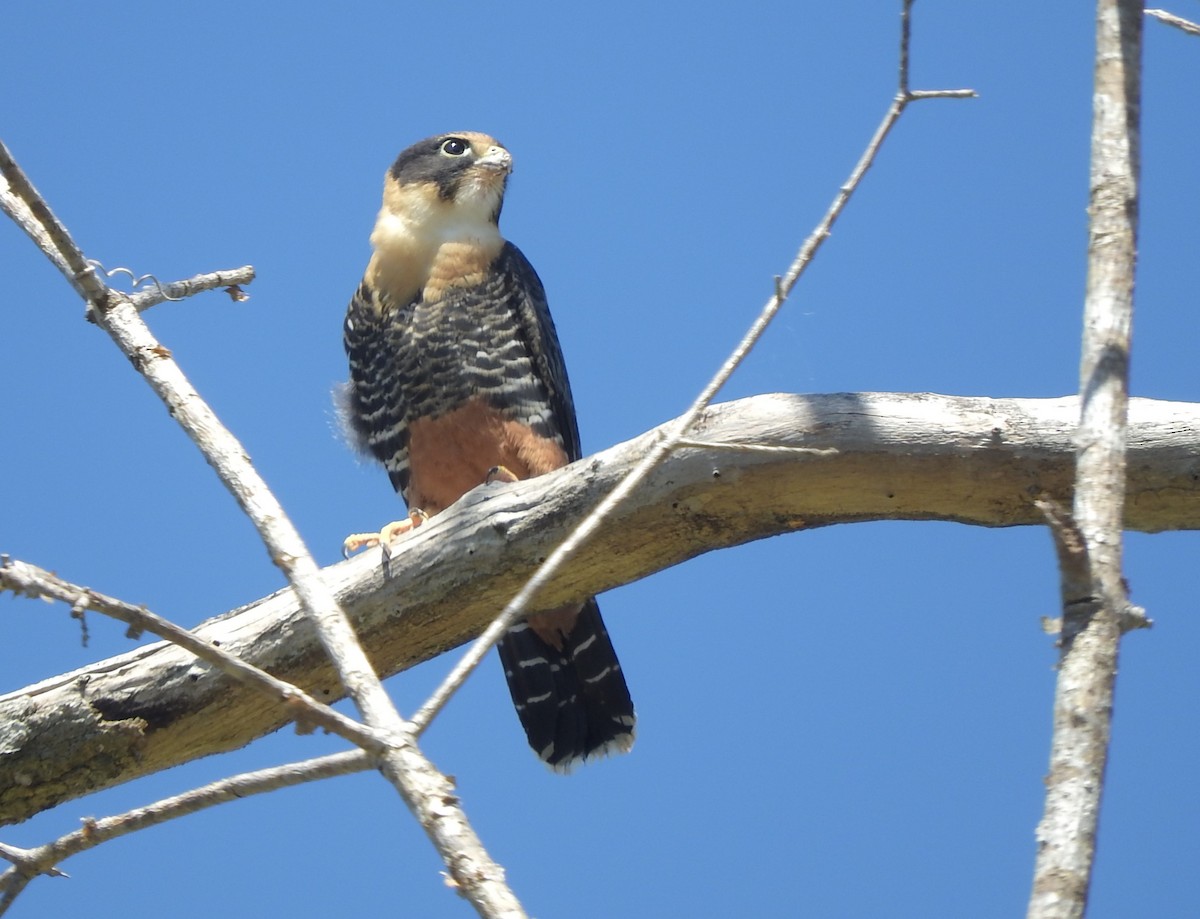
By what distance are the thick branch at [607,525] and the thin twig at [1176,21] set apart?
73 cm

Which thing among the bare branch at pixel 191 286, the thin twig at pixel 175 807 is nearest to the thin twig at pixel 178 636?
the thin twig at pixel 175 807

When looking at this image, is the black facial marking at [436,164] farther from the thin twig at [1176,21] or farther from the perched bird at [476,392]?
the thin twig at [1176,21]

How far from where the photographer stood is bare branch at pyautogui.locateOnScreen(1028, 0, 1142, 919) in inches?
58.9

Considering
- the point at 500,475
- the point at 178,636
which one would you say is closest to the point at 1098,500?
the point at 178,636

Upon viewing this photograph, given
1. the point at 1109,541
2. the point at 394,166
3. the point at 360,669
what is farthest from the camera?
the point at 394,166

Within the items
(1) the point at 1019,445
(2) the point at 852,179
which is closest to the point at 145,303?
(2) the point at 852,179

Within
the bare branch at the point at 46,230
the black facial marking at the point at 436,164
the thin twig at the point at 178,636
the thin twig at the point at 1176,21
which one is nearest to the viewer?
the thin twig at the point at 178,636

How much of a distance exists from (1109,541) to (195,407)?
1.47 m

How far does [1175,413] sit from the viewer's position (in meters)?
2.76

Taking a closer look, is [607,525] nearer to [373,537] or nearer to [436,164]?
[373,537]

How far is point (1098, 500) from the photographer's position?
1741mm

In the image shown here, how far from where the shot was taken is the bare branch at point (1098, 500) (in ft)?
4.91

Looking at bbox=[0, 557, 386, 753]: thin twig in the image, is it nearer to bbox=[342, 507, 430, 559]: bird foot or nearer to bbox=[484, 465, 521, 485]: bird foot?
bbox=[342, 507, 430, 559]: bird foot

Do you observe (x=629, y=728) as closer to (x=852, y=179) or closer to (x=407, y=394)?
(x=407, y=394)
